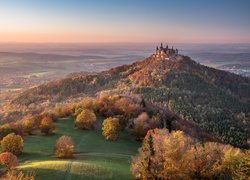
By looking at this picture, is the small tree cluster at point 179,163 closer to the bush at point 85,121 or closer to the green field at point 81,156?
the green field at point 81,156

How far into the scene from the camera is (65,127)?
5261 inches

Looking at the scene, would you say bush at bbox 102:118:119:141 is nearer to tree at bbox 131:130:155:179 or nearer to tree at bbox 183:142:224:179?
tree at bbox 131:130:155:179

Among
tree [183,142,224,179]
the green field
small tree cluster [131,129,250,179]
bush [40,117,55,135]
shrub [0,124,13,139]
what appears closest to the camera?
small tree cluster [131,129,250,179]

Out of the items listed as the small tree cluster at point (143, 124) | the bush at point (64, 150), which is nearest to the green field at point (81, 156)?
the bush at point (64, 150)

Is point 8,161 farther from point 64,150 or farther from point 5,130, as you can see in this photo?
point 5,130

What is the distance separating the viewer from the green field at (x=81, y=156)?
72.8m

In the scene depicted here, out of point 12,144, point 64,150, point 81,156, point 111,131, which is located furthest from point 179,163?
point 111,131

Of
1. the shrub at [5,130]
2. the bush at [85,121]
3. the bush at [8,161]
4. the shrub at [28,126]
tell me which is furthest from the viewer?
the bush at [85,121]

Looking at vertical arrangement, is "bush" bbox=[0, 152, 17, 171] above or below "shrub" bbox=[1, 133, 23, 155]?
above

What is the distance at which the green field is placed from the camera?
72.8 meters

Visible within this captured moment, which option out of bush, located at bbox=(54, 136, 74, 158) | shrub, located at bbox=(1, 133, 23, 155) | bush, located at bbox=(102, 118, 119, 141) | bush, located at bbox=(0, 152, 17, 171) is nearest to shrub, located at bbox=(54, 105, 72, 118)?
bush, located at bbox=(102, 118, 119, 141)

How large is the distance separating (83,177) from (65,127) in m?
64.2

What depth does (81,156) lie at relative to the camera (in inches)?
3711

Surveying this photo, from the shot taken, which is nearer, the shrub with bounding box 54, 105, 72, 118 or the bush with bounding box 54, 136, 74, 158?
the bush with bounding box 54, 136, 74, 158
